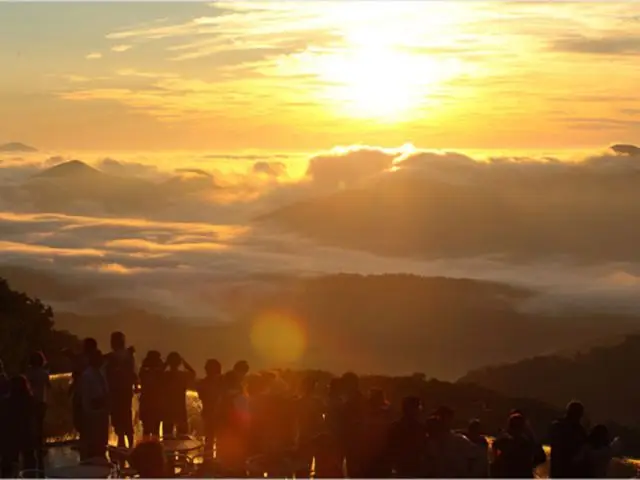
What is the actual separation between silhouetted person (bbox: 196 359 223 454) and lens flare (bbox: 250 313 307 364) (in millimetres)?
49182

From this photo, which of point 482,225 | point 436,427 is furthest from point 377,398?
point 482,225

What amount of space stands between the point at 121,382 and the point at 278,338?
10370 centimetres

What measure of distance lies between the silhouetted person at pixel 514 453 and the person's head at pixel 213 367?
3692mm

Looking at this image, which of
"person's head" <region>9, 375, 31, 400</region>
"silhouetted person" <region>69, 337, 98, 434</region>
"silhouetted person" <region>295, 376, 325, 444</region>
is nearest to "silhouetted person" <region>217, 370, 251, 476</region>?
"silhouetted person" <region>295, 376, 325, 444</region>

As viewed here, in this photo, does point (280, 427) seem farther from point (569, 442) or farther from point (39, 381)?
point (569, 442)

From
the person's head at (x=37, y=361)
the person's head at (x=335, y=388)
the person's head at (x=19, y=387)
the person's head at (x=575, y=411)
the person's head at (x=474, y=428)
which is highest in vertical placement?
the person's head at (x=37, y=361)

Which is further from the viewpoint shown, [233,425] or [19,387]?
[233,425]

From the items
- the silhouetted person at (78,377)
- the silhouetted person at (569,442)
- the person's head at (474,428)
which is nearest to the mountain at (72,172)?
the silhouetted person at (78,377)

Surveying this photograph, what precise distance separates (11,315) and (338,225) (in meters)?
162

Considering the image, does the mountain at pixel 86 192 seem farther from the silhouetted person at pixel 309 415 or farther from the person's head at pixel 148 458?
the person's head at pixel 148 458

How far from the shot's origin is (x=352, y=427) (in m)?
11.4

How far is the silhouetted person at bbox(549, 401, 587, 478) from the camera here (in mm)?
11062

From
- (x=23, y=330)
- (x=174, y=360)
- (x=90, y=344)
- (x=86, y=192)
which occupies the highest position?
(x=86, y=192)

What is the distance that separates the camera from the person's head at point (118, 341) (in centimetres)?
1318
